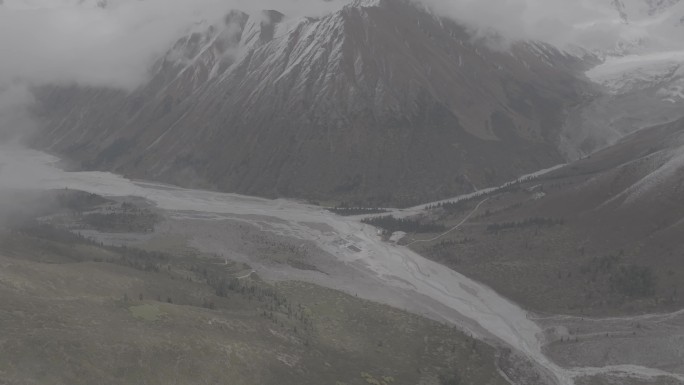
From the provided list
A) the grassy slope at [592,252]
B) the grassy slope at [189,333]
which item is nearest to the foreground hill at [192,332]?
the grassy slope at [189,333]

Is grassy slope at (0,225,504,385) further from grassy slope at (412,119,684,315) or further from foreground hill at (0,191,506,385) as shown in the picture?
grassy slope at (412,119,684,315)

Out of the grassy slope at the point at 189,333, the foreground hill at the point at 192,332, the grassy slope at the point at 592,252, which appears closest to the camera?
the grassy slope at the point at 189,333

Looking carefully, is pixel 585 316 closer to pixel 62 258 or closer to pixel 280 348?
pixel 280 348

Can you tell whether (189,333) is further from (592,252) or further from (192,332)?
(592,252)

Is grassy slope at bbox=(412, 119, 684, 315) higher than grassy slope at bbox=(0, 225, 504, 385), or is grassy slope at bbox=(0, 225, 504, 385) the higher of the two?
grassy slope at bbox=(412, 119, 684, 315)

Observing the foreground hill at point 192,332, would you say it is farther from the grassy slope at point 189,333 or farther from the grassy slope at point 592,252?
the grassy slope at point 592,252

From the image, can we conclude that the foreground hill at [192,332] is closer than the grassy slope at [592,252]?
Yes

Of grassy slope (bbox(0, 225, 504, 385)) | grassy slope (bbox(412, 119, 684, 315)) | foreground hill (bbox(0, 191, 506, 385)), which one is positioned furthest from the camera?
grassy slope (bbox(412, 119, 684, 315))

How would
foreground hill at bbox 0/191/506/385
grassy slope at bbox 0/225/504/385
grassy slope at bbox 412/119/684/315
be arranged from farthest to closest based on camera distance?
grassy slope at bbox 412/119/684/315, foreground hill at bbox 0/191/506/385, grassy slope at bbox 0/225/504/385

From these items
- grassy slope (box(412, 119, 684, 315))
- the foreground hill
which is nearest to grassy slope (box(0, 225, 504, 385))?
the foreground hill

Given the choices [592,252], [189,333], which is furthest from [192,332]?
[592,252]

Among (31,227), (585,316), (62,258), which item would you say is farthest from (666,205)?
(31,227)
